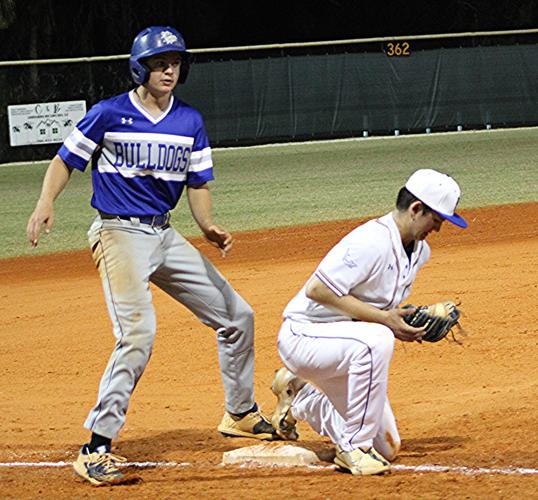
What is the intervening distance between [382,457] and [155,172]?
174 centimetres

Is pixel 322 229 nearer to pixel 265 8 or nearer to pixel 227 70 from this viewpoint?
pixel 227 70

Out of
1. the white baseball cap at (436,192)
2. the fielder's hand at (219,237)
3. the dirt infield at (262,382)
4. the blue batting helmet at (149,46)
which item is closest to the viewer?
the white baseball cap at (436,192)

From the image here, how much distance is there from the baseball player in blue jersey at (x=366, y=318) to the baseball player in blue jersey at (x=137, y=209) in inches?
27.2

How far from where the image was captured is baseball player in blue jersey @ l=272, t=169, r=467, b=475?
505 cm

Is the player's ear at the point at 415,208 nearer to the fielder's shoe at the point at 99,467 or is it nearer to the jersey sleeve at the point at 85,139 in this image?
the jersey sleeve at the point at 85,139

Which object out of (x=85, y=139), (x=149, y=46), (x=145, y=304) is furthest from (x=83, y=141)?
(x=145, y=304)

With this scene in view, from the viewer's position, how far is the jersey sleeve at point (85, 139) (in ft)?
18.2

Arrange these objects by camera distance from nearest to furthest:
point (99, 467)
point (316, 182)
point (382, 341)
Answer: point (382, 341) < point (99, 467) < point (316, 182)

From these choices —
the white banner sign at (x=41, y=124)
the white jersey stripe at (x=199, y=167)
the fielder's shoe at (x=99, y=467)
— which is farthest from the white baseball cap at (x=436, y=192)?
the white banner sign at (x=41, y=124)

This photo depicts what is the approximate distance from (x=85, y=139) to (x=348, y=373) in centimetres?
169

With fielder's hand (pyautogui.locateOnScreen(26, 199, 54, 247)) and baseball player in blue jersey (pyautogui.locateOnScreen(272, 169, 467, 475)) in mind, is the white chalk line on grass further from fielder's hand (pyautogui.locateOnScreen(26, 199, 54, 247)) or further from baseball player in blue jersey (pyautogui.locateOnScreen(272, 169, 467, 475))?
fielder's hand (pyautogui.locateOnScreen(26, 199, 54, 247))

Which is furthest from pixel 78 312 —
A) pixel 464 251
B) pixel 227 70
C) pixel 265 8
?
pixel 265 8

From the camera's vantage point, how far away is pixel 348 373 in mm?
5176

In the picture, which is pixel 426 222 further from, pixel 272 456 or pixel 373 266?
pixel 272 456
